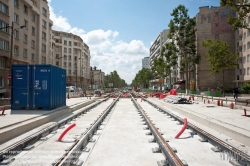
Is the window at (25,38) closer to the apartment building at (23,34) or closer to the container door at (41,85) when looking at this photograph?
the apartment building at (23,34)

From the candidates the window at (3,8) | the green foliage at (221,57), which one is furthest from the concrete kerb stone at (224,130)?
the window at (3,8)

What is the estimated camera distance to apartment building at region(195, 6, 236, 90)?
55.9 m

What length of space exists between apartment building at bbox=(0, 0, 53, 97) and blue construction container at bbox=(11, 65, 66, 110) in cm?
1466

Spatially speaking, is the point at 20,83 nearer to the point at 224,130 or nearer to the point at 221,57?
the point at 224,130

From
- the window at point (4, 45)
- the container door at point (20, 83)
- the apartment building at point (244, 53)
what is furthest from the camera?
the apartment building at point (244, 53)

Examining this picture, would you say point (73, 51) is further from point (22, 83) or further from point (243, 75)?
point (22, 83)

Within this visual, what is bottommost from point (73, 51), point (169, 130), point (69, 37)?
point (169, 130)

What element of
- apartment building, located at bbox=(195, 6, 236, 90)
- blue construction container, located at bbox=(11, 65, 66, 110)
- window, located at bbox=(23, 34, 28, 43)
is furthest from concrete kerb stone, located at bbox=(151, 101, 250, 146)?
apartment building, located at bbox=(195, 6, 236, 90)

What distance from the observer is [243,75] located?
49.1 metres

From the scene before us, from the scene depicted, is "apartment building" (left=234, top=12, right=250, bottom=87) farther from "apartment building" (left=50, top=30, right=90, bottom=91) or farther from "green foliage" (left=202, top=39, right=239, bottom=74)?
"apartment building" (left=50, top=30, right=90, bottom=91)

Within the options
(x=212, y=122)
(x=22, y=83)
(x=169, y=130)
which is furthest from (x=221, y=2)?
(x=22, y=83)

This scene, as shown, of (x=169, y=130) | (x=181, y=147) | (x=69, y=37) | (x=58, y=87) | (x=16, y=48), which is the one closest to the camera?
(x=181, y=147)

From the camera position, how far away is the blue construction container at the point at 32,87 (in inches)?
556

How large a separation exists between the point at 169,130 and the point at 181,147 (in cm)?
279
